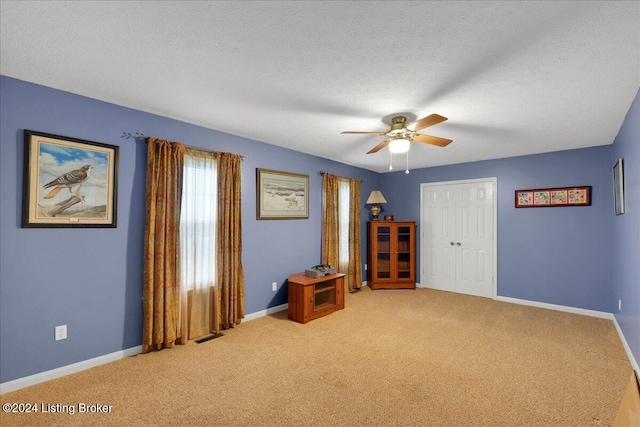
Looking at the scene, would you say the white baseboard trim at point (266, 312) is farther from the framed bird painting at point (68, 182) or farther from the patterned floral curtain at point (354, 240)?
the framed bird painting at point (68, 182)

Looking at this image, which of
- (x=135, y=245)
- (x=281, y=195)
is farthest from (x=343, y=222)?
(x=135, y=245)

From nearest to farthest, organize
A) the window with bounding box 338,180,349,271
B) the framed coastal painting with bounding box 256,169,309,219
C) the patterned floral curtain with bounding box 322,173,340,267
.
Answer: the framed coastal painting with bounding box 256,169,309,219, the patterned floral curtain with bounding box 322,173,340,267, the window with bounding box 338,180,349,271

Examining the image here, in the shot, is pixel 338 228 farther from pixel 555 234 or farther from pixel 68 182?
pixel 68 182

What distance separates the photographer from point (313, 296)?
4.16m

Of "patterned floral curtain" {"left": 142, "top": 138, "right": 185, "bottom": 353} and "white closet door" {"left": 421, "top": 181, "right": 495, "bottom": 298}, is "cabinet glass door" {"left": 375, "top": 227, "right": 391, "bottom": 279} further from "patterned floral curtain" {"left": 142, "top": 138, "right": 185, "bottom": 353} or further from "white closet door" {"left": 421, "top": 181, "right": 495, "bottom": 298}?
"patterned floral curtain" {"left": 142, "top": 138, "right": 185, "bottom": 353}

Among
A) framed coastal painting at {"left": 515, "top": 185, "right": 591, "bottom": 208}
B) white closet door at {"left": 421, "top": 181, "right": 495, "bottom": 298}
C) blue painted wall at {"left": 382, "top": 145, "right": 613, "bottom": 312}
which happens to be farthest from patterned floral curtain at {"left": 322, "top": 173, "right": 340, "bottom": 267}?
framed coastal painting at {"left": 515, "top": 185, "right": 591, "bottom": 208}

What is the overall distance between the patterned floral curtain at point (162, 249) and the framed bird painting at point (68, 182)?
0.33m

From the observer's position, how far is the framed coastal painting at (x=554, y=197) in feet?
14.6

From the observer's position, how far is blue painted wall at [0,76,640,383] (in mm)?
2400

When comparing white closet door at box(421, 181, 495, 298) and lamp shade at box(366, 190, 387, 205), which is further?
lamp shade at box(366, 190, 387, 205)

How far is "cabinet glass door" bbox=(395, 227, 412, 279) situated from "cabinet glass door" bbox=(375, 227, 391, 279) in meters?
0.18

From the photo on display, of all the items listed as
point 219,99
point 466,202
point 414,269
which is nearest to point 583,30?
point 219,99

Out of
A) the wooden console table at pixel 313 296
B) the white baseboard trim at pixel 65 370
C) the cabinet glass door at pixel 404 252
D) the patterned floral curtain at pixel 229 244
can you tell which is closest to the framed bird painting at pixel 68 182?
the patterned floral curtain at pixel 229 244

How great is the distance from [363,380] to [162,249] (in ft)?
7.61
